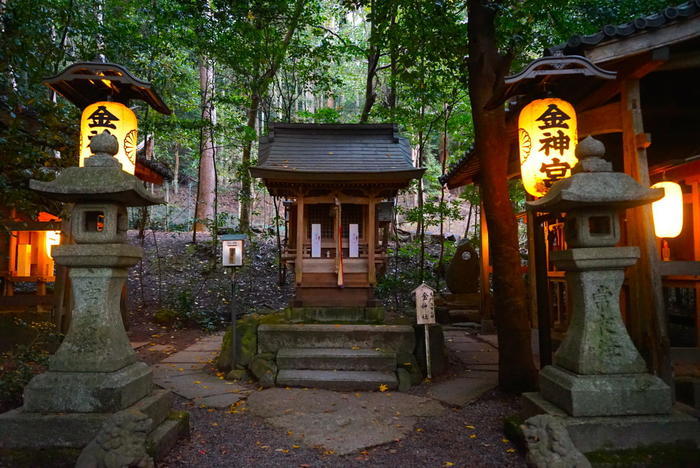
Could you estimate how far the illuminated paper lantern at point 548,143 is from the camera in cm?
479

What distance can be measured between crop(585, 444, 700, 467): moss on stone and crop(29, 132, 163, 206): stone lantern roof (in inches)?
183

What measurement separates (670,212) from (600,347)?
311 centimetres

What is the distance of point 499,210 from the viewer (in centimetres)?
573

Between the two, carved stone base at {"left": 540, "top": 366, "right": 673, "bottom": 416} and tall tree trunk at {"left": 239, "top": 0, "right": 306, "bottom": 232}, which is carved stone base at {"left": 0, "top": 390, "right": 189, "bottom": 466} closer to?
carved stone base at {"left": 540, "top": 366, "right": 673, "bottom": 416}

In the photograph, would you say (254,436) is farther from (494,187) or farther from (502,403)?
(494,187)

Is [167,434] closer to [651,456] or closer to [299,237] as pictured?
[651,456]

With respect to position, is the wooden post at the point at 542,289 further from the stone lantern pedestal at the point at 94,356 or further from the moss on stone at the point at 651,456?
the stone lantern pedestal at the point at 94,356

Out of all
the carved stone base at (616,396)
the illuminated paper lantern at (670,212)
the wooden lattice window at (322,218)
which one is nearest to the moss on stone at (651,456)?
the carved stone base at (616,396)

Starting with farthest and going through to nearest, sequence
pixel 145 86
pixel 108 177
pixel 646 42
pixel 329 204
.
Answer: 1. pixel 329 204
2. pixel 145 86
3. pixel 646 42
4. pixel 108 177

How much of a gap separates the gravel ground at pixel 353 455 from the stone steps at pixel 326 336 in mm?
2255

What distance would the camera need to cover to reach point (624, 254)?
3.66 metres

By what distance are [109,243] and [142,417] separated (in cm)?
164

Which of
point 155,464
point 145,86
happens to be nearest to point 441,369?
point 155,464

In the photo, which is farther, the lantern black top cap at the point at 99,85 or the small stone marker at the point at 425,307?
the small stone marker at the point at 425,307
